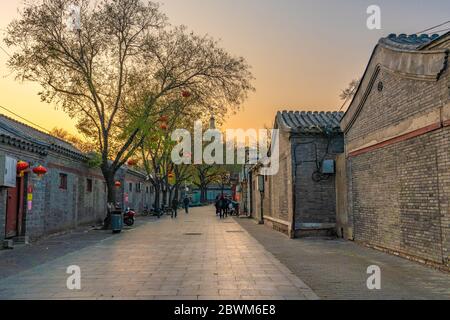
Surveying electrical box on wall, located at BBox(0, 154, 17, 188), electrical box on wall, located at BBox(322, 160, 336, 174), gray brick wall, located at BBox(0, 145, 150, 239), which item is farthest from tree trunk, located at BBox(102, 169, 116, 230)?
electrical box on wall, located at BBox(322, 160, 336, 174)

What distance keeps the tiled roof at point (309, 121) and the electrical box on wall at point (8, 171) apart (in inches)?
368

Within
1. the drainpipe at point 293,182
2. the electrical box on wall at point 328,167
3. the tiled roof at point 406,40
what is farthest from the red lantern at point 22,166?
the tiled roof at point 406,40

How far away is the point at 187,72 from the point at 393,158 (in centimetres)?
1211

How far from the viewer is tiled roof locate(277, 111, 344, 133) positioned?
15570mm

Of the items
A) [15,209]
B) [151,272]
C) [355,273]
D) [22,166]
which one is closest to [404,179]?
[355,273]

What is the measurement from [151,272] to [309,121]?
34.8 feet

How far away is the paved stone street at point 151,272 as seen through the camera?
656cm

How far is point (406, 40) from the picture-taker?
10539 mm

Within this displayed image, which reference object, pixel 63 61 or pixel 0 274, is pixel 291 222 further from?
pixel 63 61

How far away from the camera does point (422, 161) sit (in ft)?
29.0

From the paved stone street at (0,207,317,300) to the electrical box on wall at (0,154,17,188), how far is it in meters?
1.96

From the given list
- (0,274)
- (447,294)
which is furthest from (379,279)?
(0,274)

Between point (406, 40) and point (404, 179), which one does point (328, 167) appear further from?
point (406, 40)

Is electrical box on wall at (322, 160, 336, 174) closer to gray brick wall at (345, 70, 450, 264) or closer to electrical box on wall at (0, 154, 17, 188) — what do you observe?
gray brick wall at (345, 70, 450, 264)
